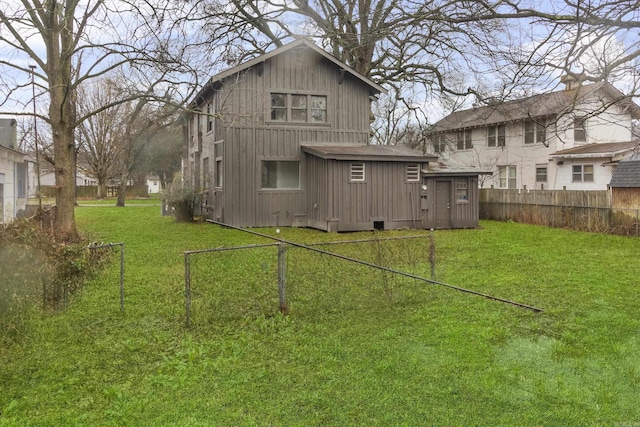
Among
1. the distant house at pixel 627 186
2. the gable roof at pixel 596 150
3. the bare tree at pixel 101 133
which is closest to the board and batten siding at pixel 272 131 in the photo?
the distant house at pixel 627 186

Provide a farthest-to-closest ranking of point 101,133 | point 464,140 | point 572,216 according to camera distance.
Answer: point 101,133 → point 464,140 → point 572,216

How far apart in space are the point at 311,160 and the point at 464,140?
699 inches

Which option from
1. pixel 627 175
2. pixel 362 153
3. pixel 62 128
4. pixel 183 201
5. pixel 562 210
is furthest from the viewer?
pixel 183 201

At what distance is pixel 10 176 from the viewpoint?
1781 centimetres

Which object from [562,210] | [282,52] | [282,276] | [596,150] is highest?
[282,52]

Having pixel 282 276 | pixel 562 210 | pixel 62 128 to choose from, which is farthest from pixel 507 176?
pixel 282 276

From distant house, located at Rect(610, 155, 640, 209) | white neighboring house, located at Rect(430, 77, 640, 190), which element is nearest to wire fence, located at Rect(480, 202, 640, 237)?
distant house, located at Rect(610, 155, 640, 209)

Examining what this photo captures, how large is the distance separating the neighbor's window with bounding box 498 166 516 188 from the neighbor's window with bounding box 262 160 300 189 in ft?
53.5

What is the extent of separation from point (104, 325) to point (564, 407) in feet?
17.5

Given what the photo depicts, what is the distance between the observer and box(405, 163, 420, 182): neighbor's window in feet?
62.0

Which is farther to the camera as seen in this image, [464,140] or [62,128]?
Answer: [464,140]

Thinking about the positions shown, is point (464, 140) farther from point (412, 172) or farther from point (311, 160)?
point (311, 160)

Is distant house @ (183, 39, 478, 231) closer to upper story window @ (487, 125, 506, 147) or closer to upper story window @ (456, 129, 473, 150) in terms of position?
upper story window @ (487, 125, 506, 147)

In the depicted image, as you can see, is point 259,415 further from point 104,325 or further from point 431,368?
point 104,325
